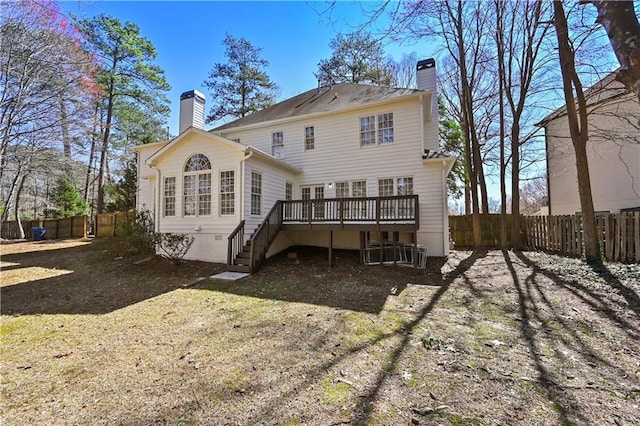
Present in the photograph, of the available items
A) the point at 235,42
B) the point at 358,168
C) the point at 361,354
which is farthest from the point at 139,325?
the point at 235,42

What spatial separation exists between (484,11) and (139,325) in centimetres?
1653

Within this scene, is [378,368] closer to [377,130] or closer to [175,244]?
[175,244]

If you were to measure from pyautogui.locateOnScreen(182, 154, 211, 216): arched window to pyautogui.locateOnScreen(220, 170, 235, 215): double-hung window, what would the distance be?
571mm

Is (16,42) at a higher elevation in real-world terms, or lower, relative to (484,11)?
lower

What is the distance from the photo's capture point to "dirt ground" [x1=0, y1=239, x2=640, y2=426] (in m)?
2.54

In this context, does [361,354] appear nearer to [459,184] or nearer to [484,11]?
[484,11]

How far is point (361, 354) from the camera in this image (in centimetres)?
357

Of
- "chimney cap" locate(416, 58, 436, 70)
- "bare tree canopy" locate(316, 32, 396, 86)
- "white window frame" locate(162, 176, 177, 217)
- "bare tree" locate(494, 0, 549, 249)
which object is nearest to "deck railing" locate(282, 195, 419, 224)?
"white window frame" locate(162, 176, 177, 217)

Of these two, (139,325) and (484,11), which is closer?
(139,325)

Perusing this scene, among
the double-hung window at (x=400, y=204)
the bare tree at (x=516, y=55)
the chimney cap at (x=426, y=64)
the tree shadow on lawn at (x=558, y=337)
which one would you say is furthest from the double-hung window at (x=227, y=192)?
the bare tree at (x=516, y=55)

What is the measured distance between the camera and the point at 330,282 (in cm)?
749

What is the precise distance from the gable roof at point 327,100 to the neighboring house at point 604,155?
290 inches

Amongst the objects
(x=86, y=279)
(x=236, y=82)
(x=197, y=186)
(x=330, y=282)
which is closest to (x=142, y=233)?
(x=86, y=279)

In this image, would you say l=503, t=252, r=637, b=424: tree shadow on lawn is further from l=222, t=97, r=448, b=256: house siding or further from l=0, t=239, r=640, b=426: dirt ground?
l=222, t=97, r=448, b=256: house siding
